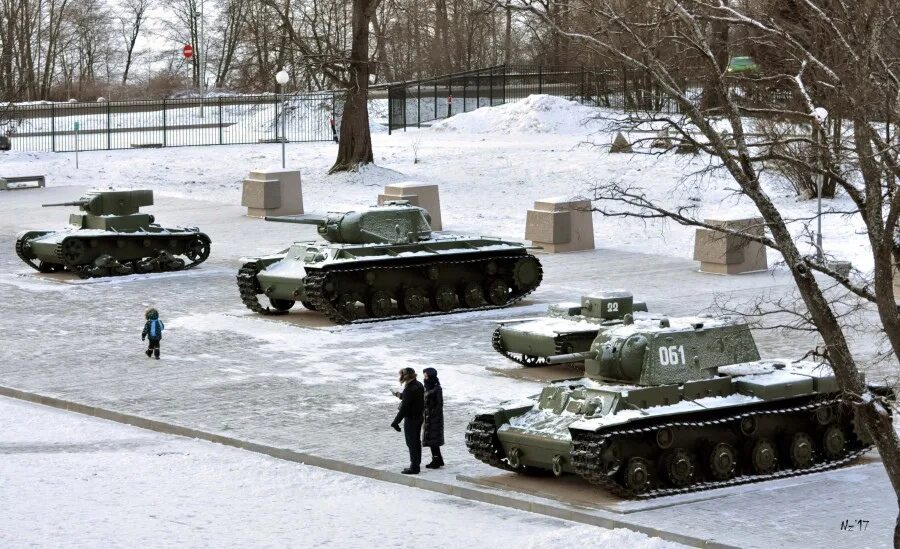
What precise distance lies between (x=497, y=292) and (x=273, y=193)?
14256 millimetres

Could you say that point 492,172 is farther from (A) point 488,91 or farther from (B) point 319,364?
(B) point 319,364

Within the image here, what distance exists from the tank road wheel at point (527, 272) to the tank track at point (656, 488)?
36.8ft

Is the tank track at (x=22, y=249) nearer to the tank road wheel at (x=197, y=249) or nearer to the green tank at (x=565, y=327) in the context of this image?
the tank road wheel at (x=197, y=249)

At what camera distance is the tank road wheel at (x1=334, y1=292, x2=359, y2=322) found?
26.0 m

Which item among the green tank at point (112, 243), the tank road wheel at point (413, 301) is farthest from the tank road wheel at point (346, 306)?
the green tank at point (112, 243)

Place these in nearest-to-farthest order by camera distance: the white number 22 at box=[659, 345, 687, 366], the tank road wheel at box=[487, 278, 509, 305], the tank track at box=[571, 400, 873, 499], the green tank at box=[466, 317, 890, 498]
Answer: the tank track at box=[571, 400, 873, 499]
the green tank at box=[466, 317, 890, 498]
the white number 22 at box=[659, 345, 687, 366]
the tank road wheel at box=[487, 278, 509, 305]

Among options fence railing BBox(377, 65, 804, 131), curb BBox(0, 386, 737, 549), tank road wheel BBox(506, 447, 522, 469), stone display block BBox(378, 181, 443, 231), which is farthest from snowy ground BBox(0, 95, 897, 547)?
fence railing BBox(377, 65, 804, 131)

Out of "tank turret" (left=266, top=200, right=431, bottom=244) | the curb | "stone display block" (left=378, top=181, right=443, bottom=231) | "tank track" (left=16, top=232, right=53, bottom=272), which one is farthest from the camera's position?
"stone display block" (left=378, top=181, right=443, bottom=231)

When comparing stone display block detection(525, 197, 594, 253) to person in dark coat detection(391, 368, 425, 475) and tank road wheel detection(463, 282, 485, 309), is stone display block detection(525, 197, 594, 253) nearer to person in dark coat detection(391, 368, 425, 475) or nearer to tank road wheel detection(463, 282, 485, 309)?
tank road wheel detection(463, 282, 485, 309)

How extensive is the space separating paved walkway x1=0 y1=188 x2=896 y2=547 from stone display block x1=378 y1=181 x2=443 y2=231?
4.69 m

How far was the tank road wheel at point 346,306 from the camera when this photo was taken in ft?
85.4

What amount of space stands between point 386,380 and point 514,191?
2137 cm

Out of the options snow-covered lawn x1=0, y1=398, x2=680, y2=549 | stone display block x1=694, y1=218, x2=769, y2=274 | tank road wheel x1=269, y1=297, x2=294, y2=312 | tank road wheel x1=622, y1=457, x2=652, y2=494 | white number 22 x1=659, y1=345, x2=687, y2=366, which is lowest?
snow-covered lawn x1=0, y1=398, x2=680, y2=549

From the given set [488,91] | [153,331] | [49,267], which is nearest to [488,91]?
[488,91]
